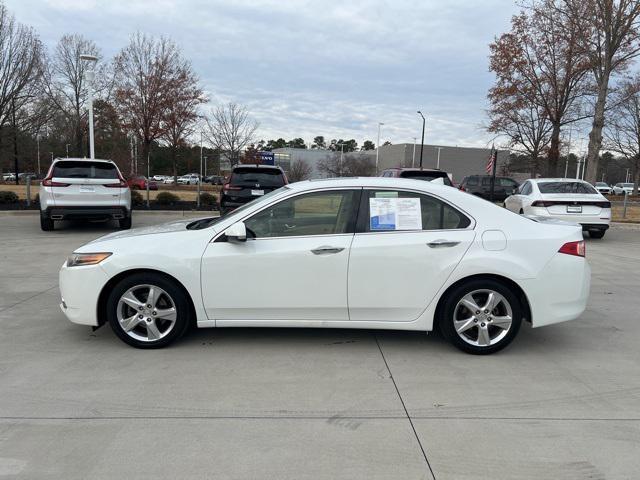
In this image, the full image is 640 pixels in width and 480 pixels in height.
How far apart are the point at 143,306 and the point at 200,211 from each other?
13976 mm

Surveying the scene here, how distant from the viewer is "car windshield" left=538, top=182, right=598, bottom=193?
13.0 m

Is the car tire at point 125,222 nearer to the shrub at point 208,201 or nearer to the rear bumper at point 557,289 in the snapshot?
the shrub at point 208,201

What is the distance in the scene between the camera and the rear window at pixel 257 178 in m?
12.2

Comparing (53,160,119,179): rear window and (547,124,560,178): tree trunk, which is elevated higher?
(547,124,560,178): tree trunk

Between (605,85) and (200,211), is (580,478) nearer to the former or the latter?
(200,211)

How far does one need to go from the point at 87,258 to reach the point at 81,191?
789 cm

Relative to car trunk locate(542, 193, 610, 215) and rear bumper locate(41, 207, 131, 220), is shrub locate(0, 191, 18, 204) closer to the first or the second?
rear bumper locate(41, 207, 131, 220)

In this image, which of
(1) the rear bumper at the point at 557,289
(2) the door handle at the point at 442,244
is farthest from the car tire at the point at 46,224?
(1) the rear bumper at the point at 557,289

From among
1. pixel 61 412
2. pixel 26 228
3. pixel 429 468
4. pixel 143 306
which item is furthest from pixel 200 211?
pixel 429 468

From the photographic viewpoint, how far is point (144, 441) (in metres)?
3.15

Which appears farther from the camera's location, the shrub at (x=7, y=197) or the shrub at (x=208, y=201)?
the shrub at (x=208, y=201)

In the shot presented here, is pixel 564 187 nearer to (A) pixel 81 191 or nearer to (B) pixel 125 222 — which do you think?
(B) pixel 125 222

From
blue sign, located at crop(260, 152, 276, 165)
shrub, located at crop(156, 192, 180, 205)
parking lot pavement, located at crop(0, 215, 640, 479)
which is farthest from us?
blue sign, located at crop(260, 152, 276, 165)

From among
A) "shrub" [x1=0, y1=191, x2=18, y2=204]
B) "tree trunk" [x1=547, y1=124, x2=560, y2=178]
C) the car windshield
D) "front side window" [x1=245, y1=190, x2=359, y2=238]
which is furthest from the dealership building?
"front side window" [x1=245, y1=190, x2=359, y2=238]
